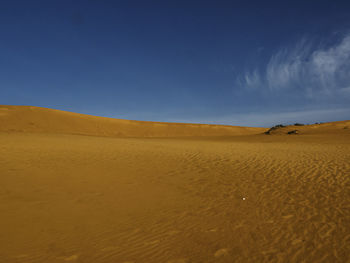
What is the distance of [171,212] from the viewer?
5008mm

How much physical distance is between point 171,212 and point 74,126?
33.6 m

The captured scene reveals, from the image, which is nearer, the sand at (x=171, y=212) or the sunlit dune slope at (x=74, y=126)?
the sand at (x=171, y=212)

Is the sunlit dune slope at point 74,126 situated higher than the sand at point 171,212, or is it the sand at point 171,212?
the sunlit dune slope at point 74,126

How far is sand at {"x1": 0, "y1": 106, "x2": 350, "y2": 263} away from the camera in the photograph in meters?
3.42

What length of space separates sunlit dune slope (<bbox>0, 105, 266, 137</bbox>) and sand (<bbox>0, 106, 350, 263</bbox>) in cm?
2355

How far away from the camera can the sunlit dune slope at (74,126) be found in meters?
29.5

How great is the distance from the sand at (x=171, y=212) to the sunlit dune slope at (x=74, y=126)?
2355 cm

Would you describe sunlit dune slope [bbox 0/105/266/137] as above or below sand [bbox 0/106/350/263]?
above

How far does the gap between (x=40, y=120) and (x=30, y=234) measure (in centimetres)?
3376

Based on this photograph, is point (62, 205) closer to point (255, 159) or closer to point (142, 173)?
point (142, 173)

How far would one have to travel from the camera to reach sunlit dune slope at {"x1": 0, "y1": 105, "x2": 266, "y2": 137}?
29495 mm

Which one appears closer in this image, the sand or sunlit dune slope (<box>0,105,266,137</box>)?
the sand

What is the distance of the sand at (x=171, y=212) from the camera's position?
11.2ft

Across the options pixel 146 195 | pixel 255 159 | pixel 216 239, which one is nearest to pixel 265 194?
pixel 216 239
